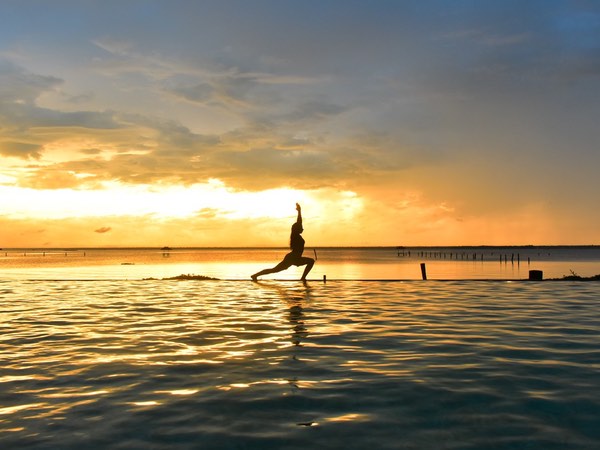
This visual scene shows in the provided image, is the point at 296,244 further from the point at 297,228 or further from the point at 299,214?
the point at 299,214

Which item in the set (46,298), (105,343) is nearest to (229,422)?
(105,343)

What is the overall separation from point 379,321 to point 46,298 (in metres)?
13.3

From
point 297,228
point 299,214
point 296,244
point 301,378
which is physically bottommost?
point 301,378

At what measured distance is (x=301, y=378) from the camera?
7348 millimetres

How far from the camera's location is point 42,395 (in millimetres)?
6602

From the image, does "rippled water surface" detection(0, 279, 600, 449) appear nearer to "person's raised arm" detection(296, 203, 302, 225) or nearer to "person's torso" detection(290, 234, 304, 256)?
"person's raised arm" detection(296, 203, 302, 225)

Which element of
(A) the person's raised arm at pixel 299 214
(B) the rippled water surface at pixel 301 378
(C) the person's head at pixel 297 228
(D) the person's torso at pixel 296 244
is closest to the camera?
(B) the rippled water surface at pixel 301 378

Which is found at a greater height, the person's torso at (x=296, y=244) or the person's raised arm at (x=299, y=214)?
the person's raised arm at (x=299, y=214)

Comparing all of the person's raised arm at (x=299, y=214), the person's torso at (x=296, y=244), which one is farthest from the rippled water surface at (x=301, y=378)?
the person's torso at (x=296, y=244)

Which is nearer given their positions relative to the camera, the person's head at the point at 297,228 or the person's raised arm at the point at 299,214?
the person's raised arm at the point at 299,214

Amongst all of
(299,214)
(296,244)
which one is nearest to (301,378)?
(299,214)

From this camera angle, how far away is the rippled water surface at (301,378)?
17.1ft

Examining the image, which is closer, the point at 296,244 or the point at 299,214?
the point at 299,214

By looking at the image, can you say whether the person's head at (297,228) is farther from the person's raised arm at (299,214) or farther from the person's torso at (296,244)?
the person's torso at (296,244)
